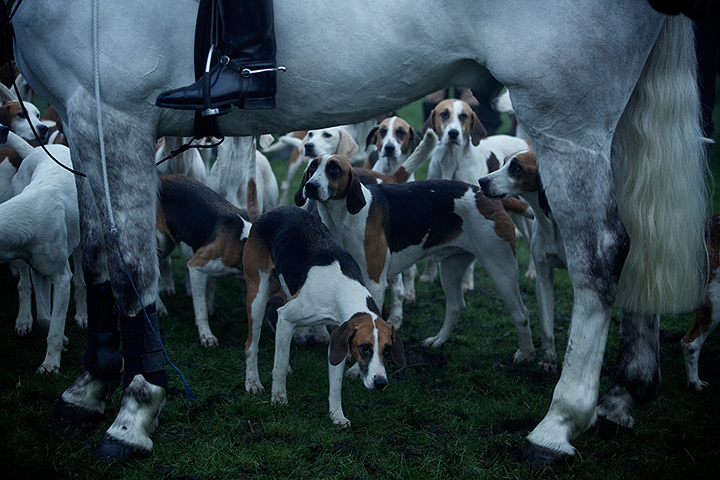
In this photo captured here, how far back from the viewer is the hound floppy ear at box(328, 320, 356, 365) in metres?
3.56

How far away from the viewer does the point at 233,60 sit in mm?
2625

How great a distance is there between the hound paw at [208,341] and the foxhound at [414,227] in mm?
1230

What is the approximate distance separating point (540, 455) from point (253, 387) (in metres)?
1.92

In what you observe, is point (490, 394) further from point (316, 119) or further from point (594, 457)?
point (316, 119)

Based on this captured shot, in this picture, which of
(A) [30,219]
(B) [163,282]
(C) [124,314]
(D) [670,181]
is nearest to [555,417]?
(D) [670,181]

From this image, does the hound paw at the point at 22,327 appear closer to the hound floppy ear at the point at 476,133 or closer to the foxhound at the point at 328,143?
the foxhound at the point at 328,143

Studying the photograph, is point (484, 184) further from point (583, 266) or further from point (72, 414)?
point (72, 414)

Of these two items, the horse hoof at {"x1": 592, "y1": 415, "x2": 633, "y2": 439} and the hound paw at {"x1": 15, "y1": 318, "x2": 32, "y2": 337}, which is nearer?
the horse hoof at {"x1": 592, "y1": 415, "x2": 633, "y2": 439}

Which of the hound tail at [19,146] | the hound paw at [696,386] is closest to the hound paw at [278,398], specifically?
the hound paw at [696,386]

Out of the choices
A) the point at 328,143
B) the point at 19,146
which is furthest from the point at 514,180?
the point at 19,146

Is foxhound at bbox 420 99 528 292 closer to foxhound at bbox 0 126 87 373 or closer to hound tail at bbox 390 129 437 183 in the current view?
hound tail at bbox 390 129 437 183

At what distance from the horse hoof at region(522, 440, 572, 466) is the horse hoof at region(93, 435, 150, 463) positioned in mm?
1785

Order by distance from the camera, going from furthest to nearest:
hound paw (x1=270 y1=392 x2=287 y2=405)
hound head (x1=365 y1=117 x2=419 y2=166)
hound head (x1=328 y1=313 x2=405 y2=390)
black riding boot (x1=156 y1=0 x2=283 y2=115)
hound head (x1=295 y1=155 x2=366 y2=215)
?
hound head (x1=365 y1=117 x2=419 y2=166) < hound head (x1=295 y1=155 x2=366 y2=215) < hound paw (x1=270 y1=392 x2=287 y2=405) < hound head (x1=328 y1=313 x2=405 y2=390) < black riding boot (x1=156 y1=0 x2=283 y2=115)

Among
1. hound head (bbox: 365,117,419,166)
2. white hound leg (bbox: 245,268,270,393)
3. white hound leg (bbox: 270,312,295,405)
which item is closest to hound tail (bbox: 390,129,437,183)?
hound head (bbox: 365,117,419,166)
